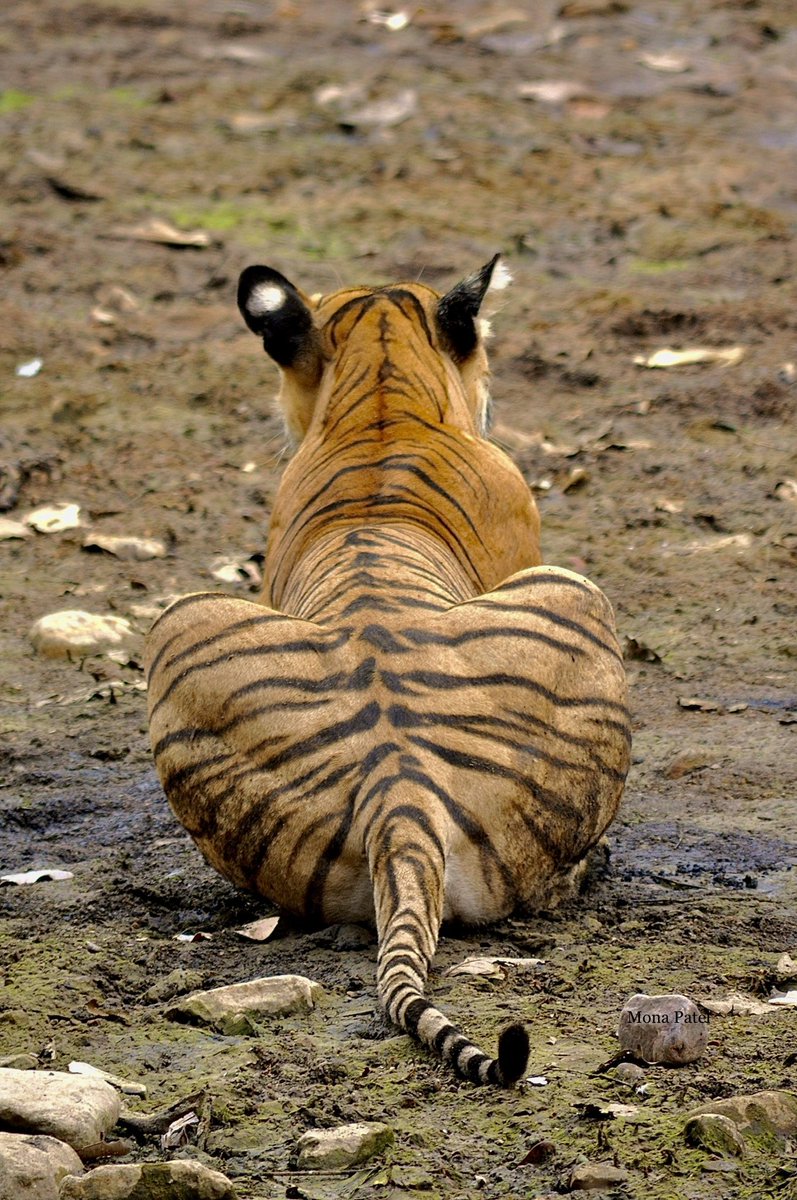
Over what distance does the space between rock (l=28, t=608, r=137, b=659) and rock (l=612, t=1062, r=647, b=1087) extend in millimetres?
4040

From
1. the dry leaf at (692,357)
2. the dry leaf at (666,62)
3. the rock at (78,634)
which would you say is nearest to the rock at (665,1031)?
the rock at (78,634)

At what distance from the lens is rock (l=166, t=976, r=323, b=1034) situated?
13.5 feet

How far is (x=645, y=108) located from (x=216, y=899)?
8828 millimetres

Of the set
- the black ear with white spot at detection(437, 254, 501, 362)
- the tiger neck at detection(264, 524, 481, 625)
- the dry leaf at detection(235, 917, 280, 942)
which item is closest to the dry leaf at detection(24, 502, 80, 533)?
the black ear with white spot at detection(437, 254, 501, 362)

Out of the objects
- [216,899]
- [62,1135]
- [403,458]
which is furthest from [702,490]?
[62,1135]

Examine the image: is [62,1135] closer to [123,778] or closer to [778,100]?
[123,778]

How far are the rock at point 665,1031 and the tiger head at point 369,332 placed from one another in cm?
272

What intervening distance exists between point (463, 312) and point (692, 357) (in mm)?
3559

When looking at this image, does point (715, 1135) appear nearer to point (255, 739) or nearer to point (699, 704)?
point (255, 739)

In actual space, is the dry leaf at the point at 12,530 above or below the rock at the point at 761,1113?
below

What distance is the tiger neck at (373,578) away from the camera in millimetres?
4852

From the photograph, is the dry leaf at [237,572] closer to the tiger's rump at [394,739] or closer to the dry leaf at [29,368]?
the dry leaf at [29,368]

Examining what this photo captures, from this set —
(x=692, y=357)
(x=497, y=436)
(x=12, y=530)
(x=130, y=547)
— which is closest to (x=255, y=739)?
(x=130, y=547)

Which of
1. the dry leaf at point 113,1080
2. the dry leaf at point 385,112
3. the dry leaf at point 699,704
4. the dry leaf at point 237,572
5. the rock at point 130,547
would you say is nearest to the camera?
the dry leaf at point 113,1080
